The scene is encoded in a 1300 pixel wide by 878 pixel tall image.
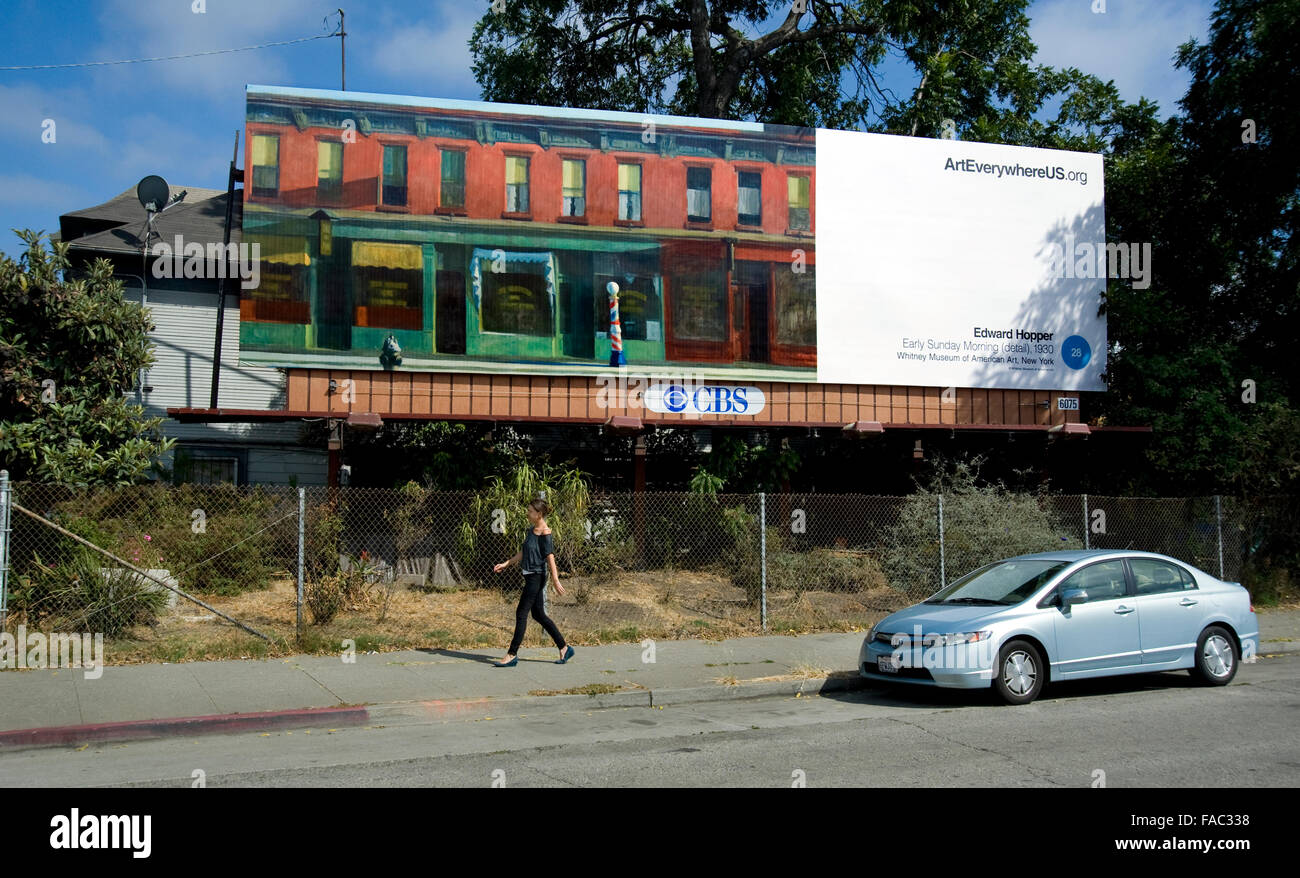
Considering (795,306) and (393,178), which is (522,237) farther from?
(795,306)

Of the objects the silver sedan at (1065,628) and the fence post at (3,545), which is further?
the fence post at (3,545)

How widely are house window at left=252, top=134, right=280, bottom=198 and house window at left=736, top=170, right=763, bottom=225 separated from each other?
25.8 feet

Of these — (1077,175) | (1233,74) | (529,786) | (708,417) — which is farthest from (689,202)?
(529,786)

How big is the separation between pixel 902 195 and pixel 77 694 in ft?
50.4

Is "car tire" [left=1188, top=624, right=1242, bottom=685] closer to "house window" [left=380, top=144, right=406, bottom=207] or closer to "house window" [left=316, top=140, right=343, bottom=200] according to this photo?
"house window" [left=380, top=144, right=406, bottom=207]

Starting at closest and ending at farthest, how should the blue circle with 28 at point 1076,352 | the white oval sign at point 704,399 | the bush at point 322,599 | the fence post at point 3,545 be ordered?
the fence post at point 3,545 < the bush at point 322,599 < the white oval sign at point 704,399 < the blue circle with 28 at point 1076,352

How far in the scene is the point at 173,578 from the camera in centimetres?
1230

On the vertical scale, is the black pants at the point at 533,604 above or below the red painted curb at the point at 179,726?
above

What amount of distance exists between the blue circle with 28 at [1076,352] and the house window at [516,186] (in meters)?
10.5

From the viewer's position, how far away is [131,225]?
20734 mm

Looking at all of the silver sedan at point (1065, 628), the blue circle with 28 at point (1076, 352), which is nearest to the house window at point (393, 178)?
the silver sedan at point (1065, 628)

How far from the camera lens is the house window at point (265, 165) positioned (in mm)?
16719

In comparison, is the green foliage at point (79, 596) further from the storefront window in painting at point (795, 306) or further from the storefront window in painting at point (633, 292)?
the storefront window in painting at point (795, 306)

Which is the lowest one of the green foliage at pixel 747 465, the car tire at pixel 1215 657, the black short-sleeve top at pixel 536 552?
the car tire at pixel 1215 657
